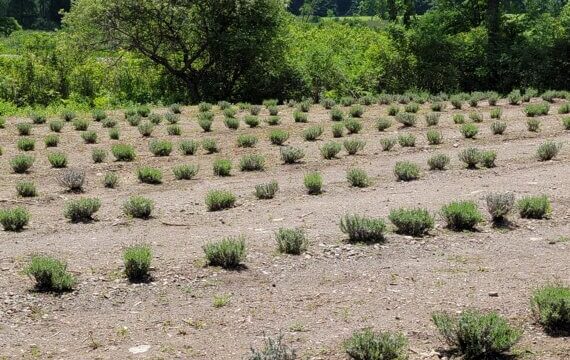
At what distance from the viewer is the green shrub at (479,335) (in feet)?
18.4

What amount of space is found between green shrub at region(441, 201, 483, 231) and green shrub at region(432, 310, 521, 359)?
3.55 meters

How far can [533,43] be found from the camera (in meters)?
29.7

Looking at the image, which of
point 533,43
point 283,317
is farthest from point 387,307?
point 533,43

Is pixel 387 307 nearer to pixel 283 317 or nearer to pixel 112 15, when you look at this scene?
pixel 283 317

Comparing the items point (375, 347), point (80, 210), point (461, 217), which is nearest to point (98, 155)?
point (80, 210)

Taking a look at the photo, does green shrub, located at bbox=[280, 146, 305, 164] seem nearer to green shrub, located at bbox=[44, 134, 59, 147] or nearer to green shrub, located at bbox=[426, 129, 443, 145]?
green shrub, located at bbox=[426, 129, 443, 145]

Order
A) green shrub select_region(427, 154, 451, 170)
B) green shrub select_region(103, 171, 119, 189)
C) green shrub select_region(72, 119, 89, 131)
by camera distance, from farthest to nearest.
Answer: green shrub select_region(72, 119, 89, 131)
green shrub select_region(427, 154, 451, 170)
green shrub select_region(103, 171, 119, 189)

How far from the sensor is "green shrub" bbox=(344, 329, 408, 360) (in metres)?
5.50

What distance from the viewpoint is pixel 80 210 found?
1040 centimetres

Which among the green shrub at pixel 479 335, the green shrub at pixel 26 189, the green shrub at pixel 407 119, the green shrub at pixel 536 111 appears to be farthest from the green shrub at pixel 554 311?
the green shrub at pixel 536 111

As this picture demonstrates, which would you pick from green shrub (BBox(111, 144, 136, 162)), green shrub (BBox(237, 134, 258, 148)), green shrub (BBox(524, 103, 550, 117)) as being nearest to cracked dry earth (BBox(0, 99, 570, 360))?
green shrub (BBox(111, 144, 136, 162))

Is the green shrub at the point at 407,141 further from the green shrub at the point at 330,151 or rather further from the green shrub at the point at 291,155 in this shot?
the green shrub at the point at 291,155

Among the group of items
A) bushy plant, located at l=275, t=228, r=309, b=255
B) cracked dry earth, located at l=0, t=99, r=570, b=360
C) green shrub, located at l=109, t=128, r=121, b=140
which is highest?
green shrub, located at l=109, t=128, r=121, b=140

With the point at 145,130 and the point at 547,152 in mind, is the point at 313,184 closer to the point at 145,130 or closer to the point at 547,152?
the point at 547,152
